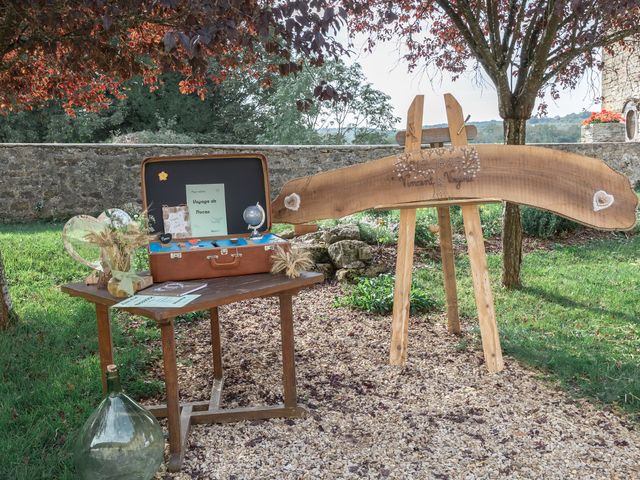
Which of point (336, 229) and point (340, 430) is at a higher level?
point (336, 229)

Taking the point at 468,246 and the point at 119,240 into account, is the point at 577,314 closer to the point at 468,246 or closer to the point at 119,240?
the point at 468,246

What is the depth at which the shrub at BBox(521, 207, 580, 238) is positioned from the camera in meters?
7.87

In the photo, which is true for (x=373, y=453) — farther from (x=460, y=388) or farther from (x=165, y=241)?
(x=165, y=241)

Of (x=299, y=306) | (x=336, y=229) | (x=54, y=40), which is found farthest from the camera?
(x=336, y=229)

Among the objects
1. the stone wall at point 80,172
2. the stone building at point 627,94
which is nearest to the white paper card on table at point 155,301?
the stone wall at point 80,172

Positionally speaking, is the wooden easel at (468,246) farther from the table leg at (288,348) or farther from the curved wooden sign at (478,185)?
the table leg at (288,348)

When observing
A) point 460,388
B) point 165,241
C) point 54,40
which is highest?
point 54,40

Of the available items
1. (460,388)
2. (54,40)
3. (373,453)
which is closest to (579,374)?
(460,388)

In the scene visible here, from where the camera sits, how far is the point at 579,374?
3520 millimetres

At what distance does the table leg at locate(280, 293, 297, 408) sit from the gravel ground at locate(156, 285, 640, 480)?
13 centimetres

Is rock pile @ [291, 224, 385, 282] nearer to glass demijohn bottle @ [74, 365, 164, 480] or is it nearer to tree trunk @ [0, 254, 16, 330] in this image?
tree trunk @ [0, 254, 16, 330]

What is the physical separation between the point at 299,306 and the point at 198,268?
101 inches

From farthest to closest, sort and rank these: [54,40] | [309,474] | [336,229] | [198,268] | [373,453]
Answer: [336,229], [54,40], [198,268], [373,453], [309,474]

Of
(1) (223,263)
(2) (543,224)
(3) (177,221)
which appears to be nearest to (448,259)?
(1) (223,263)
